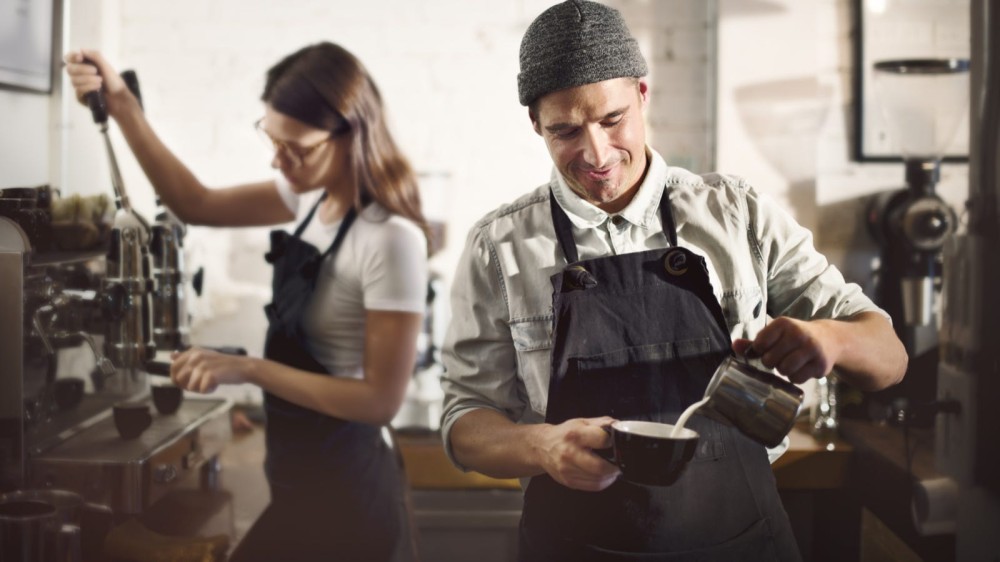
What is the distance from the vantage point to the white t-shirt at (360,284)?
1.75 metres

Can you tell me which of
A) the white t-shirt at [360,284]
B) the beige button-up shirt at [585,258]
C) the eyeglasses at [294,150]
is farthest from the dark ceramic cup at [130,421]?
the beige button-up shirt at [585,258]

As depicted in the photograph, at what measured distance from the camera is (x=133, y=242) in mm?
1792

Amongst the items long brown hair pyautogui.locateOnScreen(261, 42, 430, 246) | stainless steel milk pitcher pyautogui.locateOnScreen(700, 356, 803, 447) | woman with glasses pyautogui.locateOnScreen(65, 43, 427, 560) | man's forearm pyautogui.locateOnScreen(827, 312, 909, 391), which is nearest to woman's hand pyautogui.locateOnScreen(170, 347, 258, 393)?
woman with glasses pyautogui.locateOnScreen(65, 43, 427, 560)

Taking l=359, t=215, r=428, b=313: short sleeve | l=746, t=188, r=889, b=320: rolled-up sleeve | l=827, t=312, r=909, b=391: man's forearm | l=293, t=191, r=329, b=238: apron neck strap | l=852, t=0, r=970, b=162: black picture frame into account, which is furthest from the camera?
l=852, t=0, r=970, b=162: black picture frame

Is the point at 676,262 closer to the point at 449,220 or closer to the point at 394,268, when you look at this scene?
the point at 394,268

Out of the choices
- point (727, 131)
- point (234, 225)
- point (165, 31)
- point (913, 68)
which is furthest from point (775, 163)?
point (165, 31)

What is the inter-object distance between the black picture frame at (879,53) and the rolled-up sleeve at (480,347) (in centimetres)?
102

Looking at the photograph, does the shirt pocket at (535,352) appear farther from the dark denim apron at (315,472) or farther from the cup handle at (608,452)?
the dark denim apron at (315,472)

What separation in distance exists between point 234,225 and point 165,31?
0.45m

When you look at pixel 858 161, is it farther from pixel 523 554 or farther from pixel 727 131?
pixel 523 554

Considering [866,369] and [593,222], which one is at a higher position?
[593,222]

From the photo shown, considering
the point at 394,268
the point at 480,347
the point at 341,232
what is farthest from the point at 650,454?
the point at 341,232

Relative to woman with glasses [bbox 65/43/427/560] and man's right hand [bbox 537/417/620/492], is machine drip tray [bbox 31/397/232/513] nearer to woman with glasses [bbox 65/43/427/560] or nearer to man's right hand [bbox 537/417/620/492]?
woman with glasses [bbox 65/43/427/560]

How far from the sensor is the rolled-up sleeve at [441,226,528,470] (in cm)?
143
